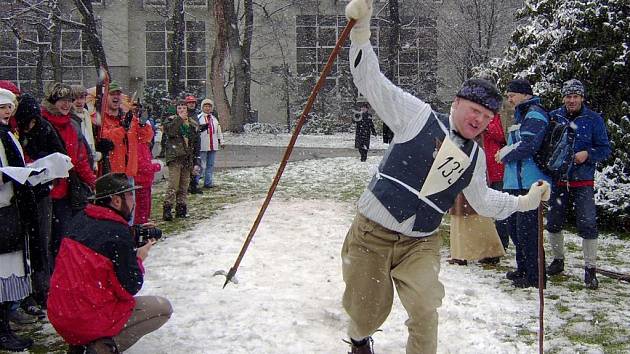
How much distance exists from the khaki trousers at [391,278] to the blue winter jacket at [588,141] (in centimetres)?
285

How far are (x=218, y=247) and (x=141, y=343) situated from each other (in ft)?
9.56

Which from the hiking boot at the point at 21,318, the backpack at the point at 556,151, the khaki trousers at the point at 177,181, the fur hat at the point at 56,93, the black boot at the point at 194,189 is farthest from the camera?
the black boot at the point at 194,189

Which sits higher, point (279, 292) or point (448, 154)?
point (448, 154)

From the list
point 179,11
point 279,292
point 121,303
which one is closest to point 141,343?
point 121,303

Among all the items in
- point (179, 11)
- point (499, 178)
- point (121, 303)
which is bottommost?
point (121, 303)

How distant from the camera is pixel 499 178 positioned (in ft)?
24.1

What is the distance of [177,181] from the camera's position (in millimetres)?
9477

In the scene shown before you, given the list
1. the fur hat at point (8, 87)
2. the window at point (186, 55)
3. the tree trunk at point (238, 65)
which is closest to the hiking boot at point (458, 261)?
the fur hat at point (8, 87)

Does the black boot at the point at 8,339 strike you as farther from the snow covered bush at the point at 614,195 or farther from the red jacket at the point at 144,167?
the snow covered bush at the point at 614,195

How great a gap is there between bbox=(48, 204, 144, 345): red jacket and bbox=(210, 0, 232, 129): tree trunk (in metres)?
24.8

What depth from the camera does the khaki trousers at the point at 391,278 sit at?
3.74 metres

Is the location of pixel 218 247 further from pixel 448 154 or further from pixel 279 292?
pixel 448 154

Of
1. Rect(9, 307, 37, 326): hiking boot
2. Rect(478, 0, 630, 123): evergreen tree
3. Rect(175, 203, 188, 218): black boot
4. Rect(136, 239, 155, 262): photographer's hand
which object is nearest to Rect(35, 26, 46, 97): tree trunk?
Rect(175, 203, 188, 218): black boot

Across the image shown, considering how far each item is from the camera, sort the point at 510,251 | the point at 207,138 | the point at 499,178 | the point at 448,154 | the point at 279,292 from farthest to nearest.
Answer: the point at 207,138 → the point at 510,251 → the point at 499,178 → the point at 279,292 → the point at 448,154
